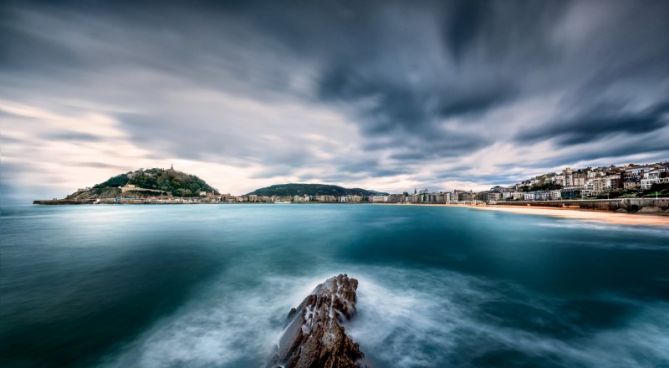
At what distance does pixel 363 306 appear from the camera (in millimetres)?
9281

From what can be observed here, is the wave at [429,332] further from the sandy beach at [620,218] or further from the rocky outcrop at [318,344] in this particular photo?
the sandy beach at [620,218]

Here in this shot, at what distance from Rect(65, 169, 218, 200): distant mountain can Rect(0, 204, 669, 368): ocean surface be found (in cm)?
16080

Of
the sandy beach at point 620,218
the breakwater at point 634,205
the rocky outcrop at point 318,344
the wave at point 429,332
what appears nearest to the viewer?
the rocky outcrop at point 318,344

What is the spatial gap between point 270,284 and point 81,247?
19941 mm

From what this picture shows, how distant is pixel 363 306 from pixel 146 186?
189 metres

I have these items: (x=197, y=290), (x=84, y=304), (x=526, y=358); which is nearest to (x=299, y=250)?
(x=197, y=290)

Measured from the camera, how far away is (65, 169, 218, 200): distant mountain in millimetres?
141500

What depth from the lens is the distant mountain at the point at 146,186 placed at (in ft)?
464

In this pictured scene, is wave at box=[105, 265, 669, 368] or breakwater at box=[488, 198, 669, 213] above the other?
breakwater at box=[488, 198, 669, 213]

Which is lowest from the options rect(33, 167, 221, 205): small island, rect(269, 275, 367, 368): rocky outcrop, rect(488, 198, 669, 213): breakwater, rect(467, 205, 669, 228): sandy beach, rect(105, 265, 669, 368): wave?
rect(105, 265, 669, 368): wave

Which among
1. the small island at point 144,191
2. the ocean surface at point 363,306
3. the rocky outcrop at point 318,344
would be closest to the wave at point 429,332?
the ocean surface at point 363,306

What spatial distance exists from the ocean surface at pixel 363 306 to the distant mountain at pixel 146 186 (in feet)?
528

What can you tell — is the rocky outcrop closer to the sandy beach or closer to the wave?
Result: the wave

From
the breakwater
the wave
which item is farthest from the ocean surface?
the breakwater
